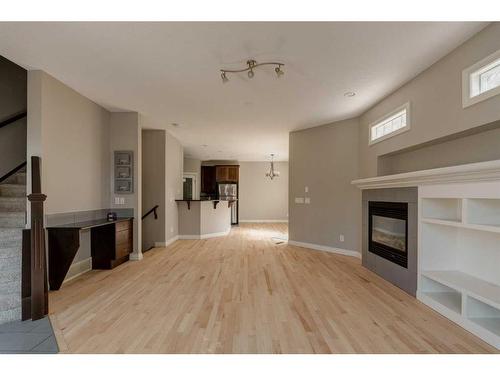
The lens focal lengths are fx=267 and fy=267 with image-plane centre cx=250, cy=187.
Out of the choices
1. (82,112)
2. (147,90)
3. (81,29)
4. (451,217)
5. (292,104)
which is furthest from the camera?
(292,104)

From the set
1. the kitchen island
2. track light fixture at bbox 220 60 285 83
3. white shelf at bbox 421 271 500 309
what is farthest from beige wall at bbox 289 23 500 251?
the kitchen island

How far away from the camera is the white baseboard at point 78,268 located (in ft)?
12.6

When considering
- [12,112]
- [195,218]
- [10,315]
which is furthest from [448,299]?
[12,112]

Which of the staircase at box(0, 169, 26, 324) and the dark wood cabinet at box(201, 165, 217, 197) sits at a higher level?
the dark wood cabinet at box(201, 165, 217, 197)

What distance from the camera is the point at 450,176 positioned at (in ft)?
8.30

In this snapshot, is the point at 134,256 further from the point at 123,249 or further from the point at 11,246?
the point at 11,246

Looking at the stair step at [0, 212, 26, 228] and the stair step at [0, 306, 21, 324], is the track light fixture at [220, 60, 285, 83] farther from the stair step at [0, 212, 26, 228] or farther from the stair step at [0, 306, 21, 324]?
the stair step at [0, 306, 21, 324]

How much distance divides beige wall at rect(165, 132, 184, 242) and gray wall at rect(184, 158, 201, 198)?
302cm

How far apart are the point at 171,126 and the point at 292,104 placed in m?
2.84

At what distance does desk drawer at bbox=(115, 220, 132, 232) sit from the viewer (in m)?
4.35

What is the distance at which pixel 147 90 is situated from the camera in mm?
3797

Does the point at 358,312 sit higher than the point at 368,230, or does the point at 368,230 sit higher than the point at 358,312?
the point at 368,230

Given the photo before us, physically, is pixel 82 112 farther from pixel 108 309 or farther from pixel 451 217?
pixel 451 217

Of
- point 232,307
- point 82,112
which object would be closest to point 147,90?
point 82,112
